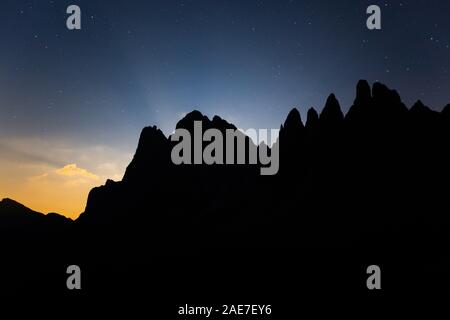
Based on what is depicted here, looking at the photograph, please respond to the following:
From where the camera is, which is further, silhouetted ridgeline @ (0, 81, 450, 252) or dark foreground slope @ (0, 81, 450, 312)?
silhouetted ridgeline @ (0, 81, 450, 252)

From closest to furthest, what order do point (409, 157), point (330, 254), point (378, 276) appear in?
point (378, 276)
point (330, 254)
point (409, 157)

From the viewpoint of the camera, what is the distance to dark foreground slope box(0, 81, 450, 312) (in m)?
45.6

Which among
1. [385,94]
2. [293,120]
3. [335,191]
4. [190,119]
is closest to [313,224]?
[335,191]

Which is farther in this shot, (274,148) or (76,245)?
(76,245)

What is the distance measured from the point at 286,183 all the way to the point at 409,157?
78.5 feet

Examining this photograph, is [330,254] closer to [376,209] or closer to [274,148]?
[376,209]

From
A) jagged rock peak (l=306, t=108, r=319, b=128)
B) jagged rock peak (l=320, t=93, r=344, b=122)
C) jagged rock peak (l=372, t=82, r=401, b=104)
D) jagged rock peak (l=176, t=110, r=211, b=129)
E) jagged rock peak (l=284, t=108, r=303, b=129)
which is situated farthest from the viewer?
jagged rock peak (l=176, t=110, r=211, b=129)

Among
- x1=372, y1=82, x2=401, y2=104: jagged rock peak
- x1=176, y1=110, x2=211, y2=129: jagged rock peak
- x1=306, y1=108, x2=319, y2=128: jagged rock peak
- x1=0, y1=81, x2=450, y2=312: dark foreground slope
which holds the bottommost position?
x1=0, y1=81, x2=450, y2=312: dark foreground slope

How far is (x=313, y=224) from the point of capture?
55.4m

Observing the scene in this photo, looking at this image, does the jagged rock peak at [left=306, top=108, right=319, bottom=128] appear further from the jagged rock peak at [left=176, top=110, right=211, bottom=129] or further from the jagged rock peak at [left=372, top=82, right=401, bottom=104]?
the jagged rock peak at [left=176, top=110, right=211, bottom=129]

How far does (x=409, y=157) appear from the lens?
56125 millimetres

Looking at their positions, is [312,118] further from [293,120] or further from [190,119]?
[190,119]

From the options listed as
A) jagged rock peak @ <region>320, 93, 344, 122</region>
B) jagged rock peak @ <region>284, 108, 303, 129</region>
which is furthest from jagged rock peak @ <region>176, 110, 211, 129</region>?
jagged rock peak @ <region>320, 93, 344, 122</region>
